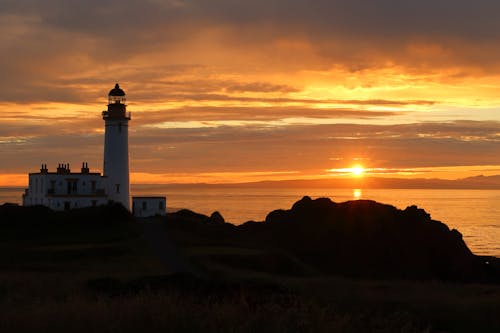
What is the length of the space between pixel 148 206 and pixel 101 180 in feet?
18.0

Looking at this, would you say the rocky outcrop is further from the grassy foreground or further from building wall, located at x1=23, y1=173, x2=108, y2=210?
building wall, located at x1=23, y1=173, x2=108, y2=210

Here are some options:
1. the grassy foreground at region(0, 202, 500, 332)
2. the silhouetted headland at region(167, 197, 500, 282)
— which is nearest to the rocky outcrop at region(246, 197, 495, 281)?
the silhouetted headland at region(167, 197, 500, 282)

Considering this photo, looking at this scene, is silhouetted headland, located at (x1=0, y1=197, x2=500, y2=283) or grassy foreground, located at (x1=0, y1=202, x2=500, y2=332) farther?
silhouetted headland, located at (x1=0, y1=197, x2=500, y2=283)

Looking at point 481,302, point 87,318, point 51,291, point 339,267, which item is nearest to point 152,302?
point 87,318

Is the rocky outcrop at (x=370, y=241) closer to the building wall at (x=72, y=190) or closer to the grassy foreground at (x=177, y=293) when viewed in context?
the grassy foreground at (x=177, y=293)

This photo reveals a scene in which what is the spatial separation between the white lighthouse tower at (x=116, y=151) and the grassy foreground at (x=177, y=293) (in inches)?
405

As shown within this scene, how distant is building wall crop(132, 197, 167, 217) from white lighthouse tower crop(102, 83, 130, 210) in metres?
1.66

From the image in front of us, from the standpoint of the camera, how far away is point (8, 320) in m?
10.3

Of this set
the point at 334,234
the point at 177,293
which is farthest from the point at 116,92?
the point at 177,293

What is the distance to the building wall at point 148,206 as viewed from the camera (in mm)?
65500

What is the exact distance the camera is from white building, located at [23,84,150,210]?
6475 cm

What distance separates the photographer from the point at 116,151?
66062mm

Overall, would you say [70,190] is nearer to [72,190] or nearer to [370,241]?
[72,190]

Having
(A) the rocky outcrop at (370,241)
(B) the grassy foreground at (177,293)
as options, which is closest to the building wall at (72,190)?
(B) the grassy foreground at (177,293)
